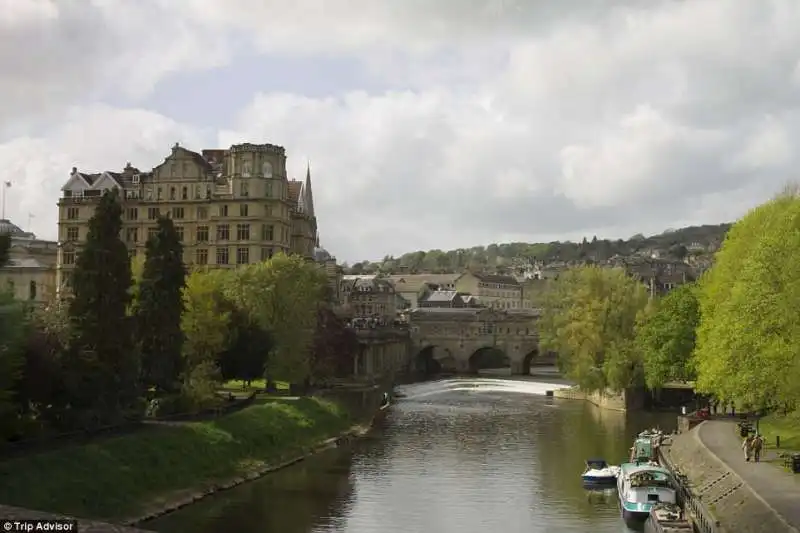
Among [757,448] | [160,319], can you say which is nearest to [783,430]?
[757,448]

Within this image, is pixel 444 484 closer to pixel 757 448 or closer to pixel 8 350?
pixel 757 448

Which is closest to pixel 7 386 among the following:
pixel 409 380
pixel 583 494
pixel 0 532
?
pixel 0 532

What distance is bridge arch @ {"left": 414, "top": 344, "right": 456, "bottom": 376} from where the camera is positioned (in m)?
161

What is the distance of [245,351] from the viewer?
78.5 meters

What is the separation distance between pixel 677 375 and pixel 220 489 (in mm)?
48342

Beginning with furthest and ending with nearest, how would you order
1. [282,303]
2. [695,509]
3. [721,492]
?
[282,303]
[721,492]
[695,509]

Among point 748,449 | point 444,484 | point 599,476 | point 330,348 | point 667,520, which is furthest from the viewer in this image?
point 330,348

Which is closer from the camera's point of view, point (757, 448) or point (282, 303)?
point (757, 448)

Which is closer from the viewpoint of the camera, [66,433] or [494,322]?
[66,433]

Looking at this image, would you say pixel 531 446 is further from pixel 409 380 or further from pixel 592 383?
pixel 409 380

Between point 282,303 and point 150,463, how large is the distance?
36120 millimetres

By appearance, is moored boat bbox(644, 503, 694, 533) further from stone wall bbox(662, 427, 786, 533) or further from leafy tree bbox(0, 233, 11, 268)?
leafy tree bbox(0, 233, 11, 268)

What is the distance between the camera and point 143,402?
60250mm

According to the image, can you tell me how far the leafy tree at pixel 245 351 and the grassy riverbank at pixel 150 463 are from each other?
4.87 meters
